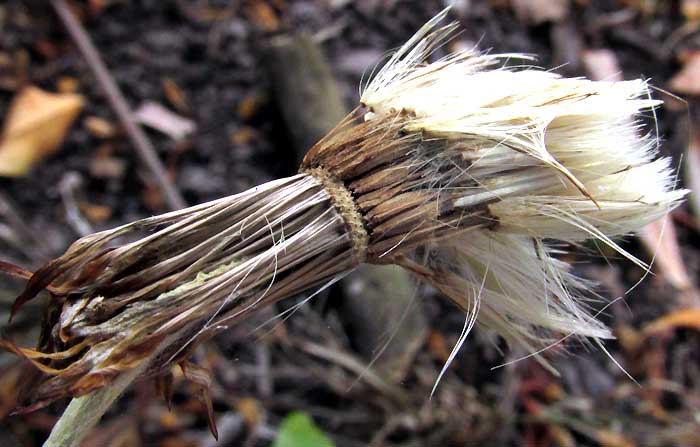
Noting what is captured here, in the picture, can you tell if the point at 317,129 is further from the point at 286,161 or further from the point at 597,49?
the point at 597,49

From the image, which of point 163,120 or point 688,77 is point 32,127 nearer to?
point 163,120

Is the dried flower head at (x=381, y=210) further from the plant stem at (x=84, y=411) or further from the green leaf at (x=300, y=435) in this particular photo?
the green leaf at (x=300, y=435)

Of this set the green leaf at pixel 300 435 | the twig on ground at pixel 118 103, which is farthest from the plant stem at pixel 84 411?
the twig on ground at pixel 118 103

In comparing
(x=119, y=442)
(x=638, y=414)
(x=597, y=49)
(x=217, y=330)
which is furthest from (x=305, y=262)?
(x=597, y=49)

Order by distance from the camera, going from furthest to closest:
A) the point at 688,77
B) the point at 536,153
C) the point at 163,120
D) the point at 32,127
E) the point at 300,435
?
the point at 688,77 → the point at 163,120 → the point at 32,127 → the point at 300,435 → the point at 536,153

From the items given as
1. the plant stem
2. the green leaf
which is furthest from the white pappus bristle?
the green leaf

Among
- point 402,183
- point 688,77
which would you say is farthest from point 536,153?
point 688,77
